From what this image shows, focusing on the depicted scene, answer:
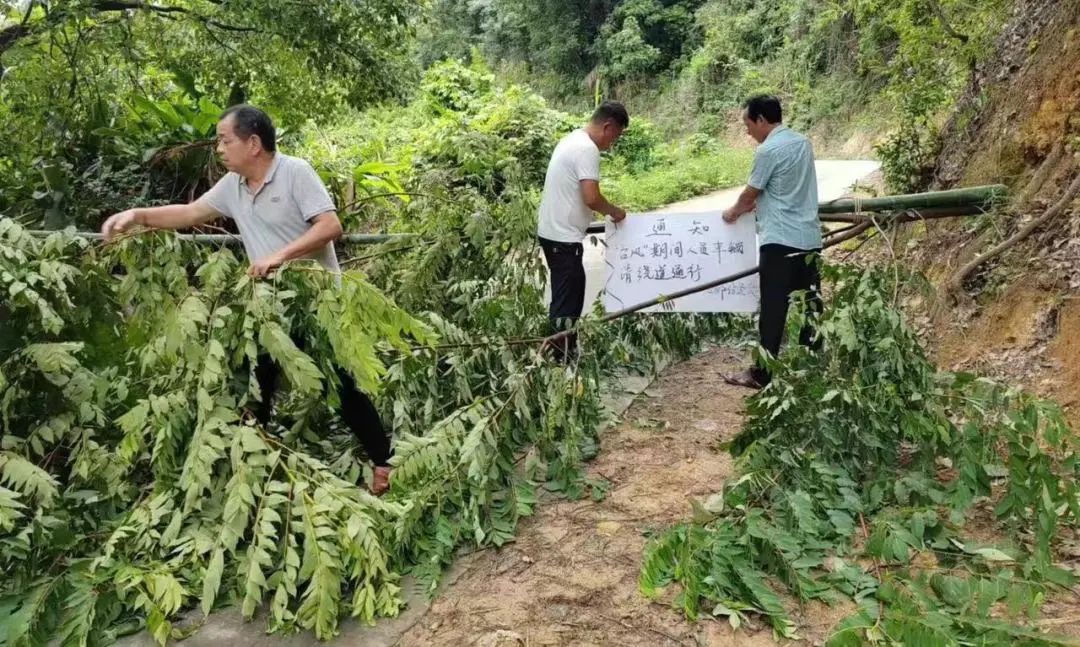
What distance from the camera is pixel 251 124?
9.42 ft

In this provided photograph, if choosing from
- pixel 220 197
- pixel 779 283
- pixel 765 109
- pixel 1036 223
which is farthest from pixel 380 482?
pixel 1036 223

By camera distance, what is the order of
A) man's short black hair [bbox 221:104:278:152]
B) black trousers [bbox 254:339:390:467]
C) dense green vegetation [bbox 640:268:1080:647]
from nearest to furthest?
dense green vegetation [bbox 640:268:1080:647], man's short black hair [bbox 221:104:278:152], black trousers [bbox 254:339:390:467]

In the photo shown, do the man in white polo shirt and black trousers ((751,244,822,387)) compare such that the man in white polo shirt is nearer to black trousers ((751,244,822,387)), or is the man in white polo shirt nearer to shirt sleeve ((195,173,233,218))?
shirt sleeve ((195,173,233,218))

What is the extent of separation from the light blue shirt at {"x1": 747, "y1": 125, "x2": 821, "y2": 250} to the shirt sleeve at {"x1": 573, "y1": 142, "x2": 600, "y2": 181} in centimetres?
79

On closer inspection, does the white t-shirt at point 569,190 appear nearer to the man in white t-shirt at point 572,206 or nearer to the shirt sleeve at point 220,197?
the man in white t-shirt at point 572,206

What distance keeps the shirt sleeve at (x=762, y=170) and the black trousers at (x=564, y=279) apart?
37.4 inches

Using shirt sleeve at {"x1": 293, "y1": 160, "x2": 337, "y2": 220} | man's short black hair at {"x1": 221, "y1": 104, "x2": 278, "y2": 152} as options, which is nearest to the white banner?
shirt sleeve at {"x1": 293, "y1": 160, "x2": 337, "y2": 220}

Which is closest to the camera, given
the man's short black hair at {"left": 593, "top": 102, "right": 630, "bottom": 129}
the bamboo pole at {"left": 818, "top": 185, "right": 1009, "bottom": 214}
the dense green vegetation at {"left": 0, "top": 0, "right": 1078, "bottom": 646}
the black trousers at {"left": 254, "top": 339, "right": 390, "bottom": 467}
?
the dense green vegetation at {"left": 0, "top": 0, "right": 1078, "bottom": 646}

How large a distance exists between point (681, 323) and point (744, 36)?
70.6ft

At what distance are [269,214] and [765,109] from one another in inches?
97.7

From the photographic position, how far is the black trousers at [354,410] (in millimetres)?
3021

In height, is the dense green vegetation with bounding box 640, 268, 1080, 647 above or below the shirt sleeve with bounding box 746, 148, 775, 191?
below

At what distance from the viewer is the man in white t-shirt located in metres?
3.95

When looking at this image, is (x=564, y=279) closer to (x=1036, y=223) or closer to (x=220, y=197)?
(x=220, y=197)
